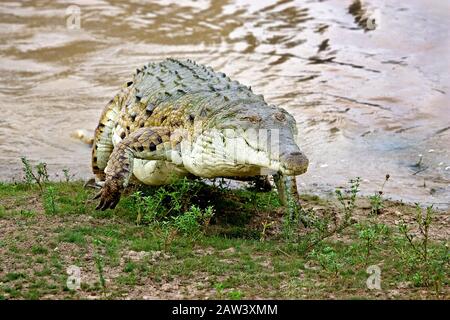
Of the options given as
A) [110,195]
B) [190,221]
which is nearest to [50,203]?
[110,195]

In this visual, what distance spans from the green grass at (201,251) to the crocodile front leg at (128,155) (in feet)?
0.60

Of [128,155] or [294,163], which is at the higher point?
[294,163]

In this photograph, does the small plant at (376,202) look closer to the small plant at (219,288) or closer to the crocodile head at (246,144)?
the crocodile head at (246,144)

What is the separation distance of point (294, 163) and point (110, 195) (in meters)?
1.97

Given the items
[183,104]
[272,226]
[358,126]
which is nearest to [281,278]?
[272,226]

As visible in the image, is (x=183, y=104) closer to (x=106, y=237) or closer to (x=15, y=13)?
(x=106, y=237)

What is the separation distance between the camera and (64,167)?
31.4ft

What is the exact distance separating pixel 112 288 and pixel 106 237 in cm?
105

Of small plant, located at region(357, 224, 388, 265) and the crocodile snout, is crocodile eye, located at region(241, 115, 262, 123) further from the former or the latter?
small plant, located at region(357, 224, 388, 265)

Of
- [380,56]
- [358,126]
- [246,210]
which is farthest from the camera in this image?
[380,56]

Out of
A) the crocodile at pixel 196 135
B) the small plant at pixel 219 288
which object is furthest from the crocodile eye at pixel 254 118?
the small plant at pixel 219 288

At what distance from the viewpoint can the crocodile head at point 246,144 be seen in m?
6.14

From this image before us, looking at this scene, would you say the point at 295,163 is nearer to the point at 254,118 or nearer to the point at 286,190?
the point at 254,118

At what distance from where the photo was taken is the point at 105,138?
29.2 feet
